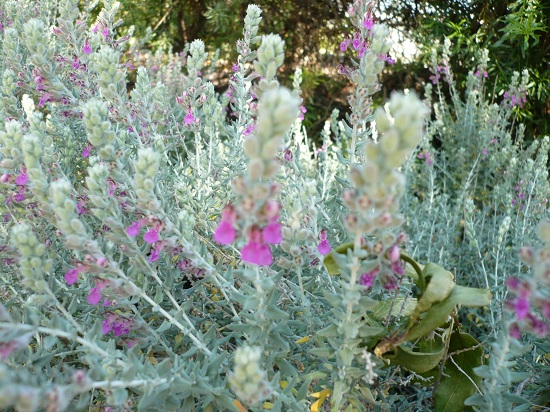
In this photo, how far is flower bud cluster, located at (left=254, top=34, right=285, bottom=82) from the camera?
123 centimetres

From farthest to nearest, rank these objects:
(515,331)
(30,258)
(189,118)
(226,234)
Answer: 1. (189,118)
2. (30,258)
3. (515,331)
4. (226,234)

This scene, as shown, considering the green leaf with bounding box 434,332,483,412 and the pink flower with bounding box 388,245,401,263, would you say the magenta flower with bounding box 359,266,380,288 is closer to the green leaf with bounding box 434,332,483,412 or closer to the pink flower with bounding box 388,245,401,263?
the pink flower with bounding box 388,245,401,263

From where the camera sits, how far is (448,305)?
3.96 feet

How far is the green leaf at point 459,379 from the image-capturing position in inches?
58.2

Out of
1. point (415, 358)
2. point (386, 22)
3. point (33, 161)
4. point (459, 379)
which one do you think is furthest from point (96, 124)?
point (386, 22)

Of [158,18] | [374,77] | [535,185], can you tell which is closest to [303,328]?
[374,77]

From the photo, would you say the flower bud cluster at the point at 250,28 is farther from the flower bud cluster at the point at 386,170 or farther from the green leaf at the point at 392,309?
the flower bud cluster at the point at 386,170

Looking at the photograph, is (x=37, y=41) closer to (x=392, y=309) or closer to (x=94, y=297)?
(x=94, y=297)

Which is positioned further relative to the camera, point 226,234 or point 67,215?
point 67,215

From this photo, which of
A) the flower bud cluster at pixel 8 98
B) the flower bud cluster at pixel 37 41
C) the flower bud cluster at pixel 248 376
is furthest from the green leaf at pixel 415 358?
the flower bud cluster at pixel 8 98

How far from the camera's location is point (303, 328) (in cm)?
153

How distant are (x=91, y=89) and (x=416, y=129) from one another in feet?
5.14

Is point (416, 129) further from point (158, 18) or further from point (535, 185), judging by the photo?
point (158, 18)

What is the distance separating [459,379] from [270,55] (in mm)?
1066
